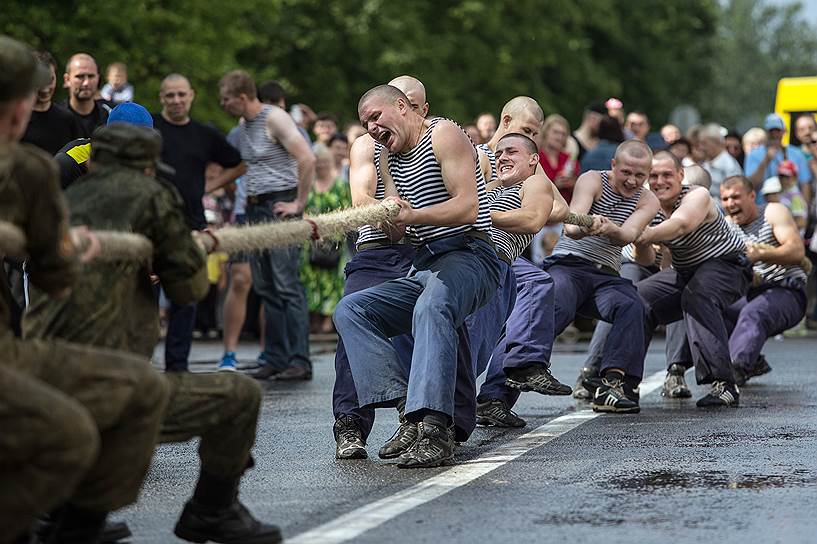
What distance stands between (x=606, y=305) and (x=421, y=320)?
302cm

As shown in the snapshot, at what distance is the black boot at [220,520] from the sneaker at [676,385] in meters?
6.17

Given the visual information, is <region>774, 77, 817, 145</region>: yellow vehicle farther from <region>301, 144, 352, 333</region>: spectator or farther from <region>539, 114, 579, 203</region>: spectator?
<region>301, 144, 352, 333</region>: spectator

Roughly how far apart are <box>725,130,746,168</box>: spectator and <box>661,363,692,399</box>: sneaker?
32.6 feet

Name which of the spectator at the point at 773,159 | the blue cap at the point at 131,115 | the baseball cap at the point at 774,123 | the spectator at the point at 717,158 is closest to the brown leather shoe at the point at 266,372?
the blue cap at the point at 131,115

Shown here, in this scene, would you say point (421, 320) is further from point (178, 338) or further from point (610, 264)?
point (178, 338)

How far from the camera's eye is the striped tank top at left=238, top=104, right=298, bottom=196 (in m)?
13.5

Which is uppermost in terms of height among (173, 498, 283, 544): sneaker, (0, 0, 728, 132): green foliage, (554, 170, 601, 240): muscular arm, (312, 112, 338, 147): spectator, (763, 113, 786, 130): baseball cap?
(0, 0, 728, 132): green foliage

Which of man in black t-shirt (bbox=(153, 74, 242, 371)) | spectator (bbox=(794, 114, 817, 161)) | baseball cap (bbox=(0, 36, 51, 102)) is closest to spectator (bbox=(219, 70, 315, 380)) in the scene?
man in black t-shirt (bbox=(153, 74, 242, 371))

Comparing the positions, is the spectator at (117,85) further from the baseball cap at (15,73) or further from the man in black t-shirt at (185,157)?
the baseball cap at (15,73)

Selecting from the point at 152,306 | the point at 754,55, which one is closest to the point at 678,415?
the point at 152,306

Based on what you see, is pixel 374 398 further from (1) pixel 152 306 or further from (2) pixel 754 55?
(2) pixel 754 55

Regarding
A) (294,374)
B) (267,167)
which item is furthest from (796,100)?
(294,374)

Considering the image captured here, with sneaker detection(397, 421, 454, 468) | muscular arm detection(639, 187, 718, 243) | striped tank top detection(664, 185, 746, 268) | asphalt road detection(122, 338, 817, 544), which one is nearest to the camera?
asphalt road detection(122, 338, 817, 544)

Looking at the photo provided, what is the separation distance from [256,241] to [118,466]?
141 centimetres
